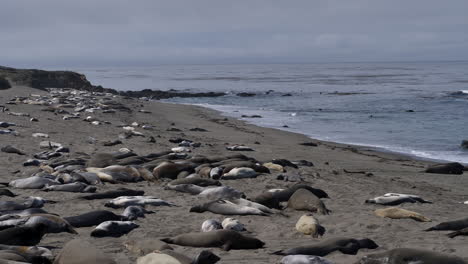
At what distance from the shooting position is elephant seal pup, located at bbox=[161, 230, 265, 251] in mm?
5328

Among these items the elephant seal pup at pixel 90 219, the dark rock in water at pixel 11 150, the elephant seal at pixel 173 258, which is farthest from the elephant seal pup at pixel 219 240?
the dark rock in water at pixel 11 150

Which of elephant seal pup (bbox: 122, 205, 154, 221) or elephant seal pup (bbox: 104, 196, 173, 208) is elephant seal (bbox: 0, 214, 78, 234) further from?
elephant seal pup (bbox: 104, 196, 173, 208)

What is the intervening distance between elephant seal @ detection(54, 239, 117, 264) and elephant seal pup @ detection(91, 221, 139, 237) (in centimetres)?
115

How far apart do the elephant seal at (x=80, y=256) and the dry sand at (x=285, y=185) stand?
522 mm

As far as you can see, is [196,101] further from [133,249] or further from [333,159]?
[133,249]

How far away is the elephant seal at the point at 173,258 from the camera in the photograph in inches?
168

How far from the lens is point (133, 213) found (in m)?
6.64

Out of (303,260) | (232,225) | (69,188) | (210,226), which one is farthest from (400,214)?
(69,188)

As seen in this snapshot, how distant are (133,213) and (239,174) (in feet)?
10.7

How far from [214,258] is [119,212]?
2.56 meters

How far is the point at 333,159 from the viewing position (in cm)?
1458

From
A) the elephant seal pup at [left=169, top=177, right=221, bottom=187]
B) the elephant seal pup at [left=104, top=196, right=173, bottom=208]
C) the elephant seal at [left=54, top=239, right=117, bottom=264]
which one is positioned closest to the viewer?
the elephant seal at [left=54, top=239, right=117, bottom=264]

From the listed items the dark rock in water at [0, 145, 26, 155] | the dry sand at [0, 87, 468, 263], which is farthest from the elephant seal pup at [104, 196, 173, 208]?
the dark rock in water at [0, 145, 26, 155]

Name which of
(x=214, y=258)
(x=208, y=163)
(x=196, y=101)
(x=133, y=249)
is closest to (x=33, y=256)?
(x=133, y=249)
